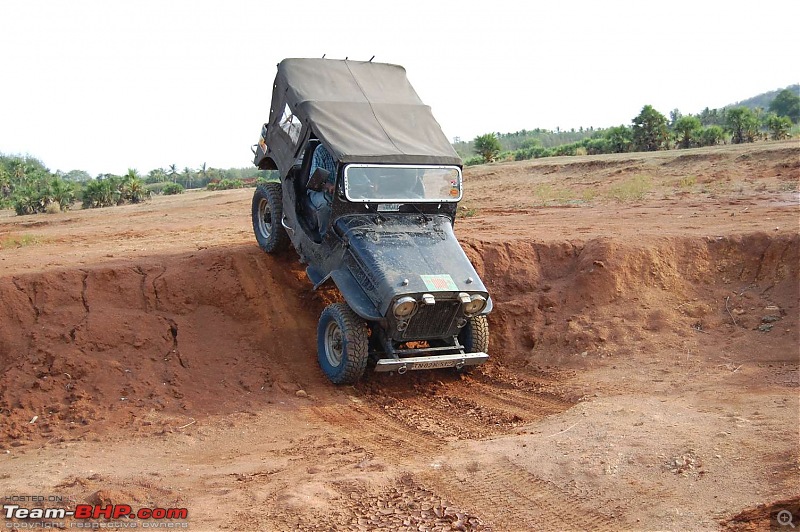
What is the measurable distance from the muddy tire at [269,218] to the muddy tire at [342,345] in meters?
1.96

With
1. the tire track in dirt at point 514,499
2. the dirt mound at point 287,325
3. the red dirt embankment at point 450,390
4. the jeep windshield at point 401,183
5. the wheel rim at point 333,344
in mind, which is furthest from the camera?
the jeep windshield at point 401,183

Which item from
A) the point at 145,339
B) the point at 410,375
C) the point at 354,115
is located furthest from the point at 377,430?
the point at 354,115

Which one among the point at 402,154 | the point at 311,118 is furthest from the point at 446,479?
the point at 311,118

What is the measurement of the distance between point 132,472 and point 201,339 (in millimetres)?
3116

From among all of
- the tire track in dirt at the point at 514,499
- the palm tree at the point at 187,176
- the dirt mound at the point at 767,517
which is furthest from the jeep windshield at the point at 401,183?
the palm tree at the point at 187,176

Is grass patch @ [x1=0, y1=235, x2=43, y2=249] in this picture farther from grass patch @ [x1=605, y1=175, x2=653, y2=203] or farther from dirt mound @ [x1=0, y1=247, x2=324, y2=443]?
grass patch @ [x1=605, y1=175, x2=653, y2=203]

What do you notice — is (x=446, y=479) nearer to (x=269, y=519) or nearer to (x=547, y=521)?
(x=547, y=521)

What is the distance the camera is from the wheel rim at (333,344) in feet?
29.5

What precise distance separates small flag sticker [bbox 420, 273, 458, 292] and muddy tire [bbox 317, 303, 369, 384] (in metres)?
0.92

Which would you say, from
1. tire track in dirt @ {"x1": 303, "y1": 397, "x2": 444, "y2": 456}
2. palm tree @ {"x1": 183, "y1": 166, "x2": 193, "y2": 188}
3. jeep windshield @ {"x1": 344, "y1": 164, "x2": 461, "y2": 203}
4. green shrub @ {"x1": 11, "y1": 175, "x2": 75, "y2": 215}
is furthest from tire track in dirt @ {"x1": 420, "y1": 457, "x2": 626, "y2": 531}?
palm tree @ {"x1": 183, "y1": 166, "x2": 193, "y2": 188}

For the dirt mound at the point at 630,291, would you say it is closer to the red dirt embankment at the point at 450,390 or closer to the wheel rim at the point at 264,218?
the red dirt embankment at the point at 450,390

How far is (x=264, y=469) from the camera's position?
672cm

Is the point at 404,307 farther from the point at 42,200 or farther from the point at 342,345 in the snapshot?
the point at 42,200

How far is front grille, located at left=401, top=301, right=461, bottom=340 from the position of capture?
8.55 m
